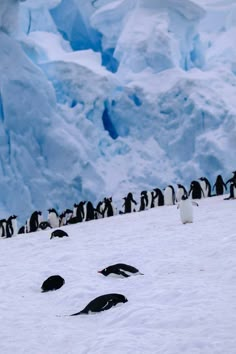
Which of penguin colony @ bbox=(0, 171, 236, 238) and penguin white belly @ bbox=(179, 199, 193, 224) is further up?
penguin white belly @ bbox=(179, 199, 193, 224)

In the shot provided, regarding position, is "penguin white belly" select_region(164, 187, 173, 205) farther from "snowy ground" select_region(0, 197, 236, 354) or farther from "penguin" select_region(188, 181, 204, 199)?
"snowy ground" select_region(0, 197, 236, 354)

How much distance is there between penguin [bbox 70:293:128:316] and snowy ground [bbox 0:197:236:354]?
0.18 feet

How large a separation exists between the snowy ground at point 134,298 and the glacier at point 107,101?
13.0 meters

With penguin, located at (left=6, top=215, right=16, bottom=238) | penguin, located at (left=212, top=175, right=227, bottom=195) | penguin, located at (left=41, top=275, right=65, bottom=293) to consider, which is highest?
penguin, located at (left=41, top=275, right=65, bottom=293)

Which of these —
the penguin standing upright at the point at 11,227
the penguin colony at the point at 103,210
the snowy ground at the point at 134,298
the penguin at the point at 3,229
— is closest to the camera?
the snowy ground at the point at 134,298

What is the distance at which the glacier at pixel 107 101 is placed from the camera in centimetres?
1991

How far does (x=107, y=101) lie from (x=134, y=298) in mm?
20458

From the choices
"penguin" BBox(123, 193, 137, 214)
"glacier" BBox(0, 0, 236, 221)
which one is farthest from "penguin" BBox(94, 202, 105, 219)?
"glacier" BBox(0, 0, 236, 221)

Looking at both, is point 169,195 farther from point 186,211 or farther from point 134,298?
point 134,298

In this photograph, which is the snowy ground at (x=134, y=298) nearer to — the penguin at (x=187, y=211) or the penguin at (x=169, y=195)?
the penguin at (x=187, y=211)

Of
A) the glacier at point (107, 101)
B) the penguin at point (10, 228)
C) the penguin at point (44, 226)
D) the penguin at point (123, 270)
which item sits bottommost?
the penguin at point (44, 226)

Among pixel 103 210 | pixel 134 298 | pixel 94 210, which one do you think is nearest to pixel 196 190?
pixel 103 210

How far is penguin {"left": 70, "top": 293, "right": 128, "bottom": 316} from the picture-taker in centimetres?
343

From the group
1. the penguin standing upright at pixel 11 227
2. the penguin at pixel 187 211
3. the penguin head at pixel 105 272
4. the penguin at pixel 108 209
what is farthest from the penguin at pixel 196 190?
the penguin head at pixel 105 272
